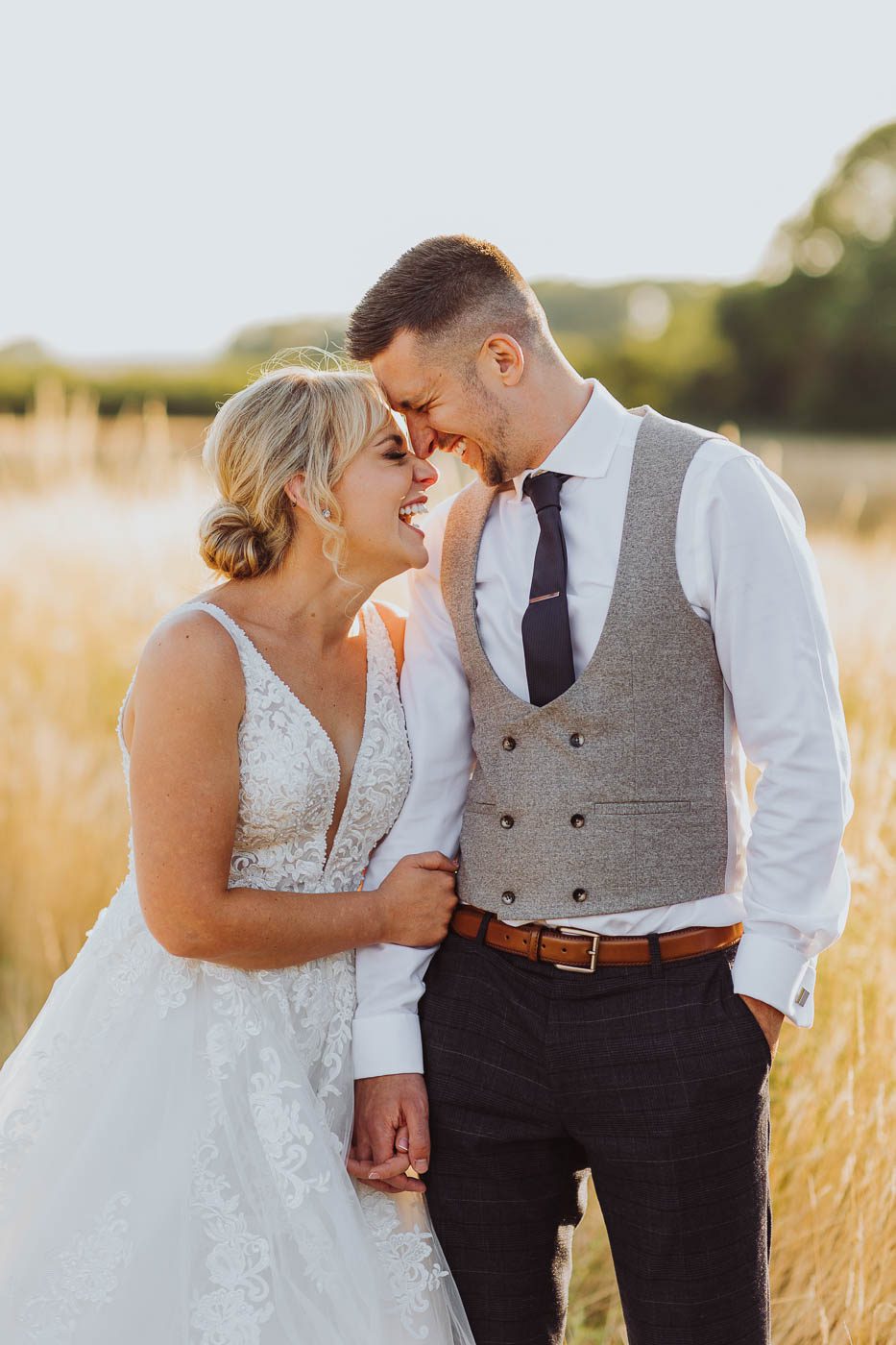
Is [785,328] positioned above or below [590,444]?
below

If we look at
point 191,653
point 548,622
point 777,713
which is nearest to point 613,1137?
point 777,713

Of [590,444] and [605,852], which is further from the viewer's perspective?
[590,444]

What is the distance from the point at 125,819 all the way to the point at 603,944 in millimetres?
2962

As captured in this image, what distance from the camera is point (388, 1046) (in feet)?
7.06

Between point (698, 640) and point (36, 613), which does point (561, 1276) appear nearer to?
point (698, 640)

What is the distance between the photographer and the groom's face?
2.19 meters

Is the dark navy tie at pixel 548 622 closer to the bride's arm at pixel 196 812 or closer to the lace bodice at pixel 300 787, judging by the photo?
the lace bodice at pixel 300 787

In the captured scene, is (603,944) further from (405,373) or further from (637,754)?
(405,373)

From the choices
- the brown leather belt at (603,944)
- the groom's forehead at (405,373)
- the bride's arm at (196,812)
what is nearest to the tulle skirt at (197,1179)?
the bride's arm at (196,812)

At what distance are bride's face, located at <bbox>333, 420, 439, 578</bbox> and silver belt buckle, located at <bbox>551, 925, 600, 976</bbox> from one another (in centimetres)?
68

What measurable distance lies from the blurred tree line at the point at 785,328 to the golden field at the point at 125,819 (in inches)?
846

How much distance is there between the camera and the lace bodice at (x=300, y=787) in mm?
2119

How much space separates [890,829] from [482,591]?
132 cm

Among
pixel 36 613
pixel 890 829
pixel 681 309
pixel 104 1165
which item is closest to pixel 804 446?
pixel 681 309
